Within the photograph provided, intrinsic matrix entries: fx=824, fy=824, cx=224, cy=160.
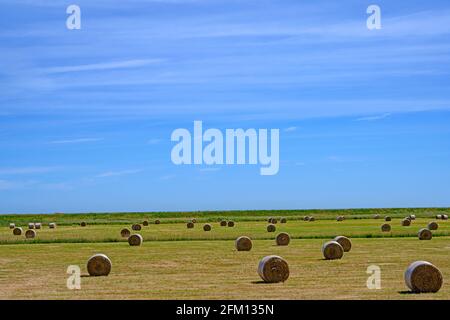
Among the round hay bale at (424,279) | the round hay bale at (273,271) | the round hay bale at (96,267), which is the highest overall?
the round hay bale at (96,267)

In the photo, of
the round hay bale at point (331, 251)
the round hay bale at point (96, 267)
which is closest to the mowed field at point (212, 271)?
the round hay bale at point (96, 267)

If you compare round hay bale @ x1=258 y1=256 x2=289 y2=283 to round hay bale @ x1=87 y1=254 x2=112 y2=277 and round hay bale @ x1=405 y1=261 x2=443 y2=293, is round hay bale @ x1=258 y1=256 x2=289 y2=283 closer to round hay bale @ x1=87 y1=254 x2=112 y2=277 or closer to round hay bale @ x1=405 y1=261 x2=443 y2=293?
round hay bale @ x1=405 y1=261 x2=443 y2=293

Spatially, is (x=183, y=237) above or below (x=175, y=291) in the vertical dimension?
above

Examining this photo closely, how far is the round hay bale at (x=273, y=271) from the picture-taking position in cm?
2897

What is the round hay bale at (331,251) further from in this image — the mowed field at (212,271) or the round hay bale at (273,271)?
the round hay bale at (273,271)

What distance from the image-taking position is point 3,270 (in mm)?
35781

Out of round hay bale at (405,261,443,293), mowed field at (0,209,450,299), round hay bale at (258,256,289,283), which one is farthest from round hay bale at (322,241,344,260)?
round hay bale at (405,261,443,293)

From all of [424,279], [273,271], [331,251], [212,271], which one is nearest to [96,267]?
[212,271]

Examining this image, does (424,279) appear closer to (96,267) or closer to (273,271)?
(273,271)

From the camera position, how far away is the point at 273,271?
29.0 metres
